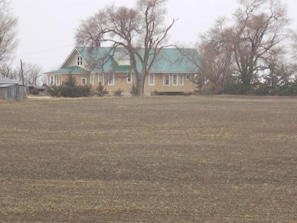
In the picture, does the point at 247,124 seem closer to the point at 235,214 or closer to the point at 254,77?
the point at 235,214

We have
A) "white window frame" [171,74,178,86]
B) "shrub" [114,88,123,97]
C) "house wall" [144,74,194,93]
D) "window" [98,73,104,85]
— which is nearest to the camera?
"shrub" [114,88,123,97]

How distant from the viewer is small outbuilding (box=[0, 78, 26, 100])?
57094 mm

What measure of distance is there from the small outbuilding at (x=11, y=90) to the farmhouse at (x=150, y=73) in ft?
68.6

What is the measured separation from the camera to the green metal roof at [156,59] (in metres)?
74.6

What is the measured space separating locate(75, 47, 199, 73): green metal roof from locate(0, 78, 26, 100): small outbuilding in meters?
14.6

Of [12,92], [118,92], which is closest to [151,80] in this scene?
[118,92]

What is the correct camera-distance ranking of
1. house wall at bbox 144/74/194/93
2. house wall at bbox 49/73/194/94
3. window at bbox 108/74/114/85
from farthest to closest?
house wall at bbox 144/74/194/93 < house wall at bbox 49/73/194/94 < window at bbox 108/74/114/85

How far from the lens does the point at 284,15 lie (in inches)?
3194

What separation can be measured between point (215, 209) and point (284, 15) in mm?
78511

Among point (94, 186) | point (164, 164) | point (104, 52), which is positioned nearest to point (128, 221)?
point (94, 186)

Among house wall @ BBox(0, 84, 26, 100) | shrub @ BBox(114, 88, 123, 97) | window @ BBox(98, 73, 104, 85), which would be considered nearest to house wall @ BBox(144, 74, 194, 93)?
window @ BBox(98, 73, 104, 85)

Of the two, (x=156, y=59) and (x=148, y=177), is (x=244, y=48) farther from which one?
(x=148, y=177)

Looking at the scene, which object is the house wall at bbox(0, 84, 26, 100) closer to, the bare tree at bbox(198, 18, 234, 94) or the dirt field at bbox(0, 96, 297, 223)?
the bare tree at bbox(198, 18, 234, 94)

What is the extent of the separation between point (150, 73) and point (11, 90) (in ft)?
101
